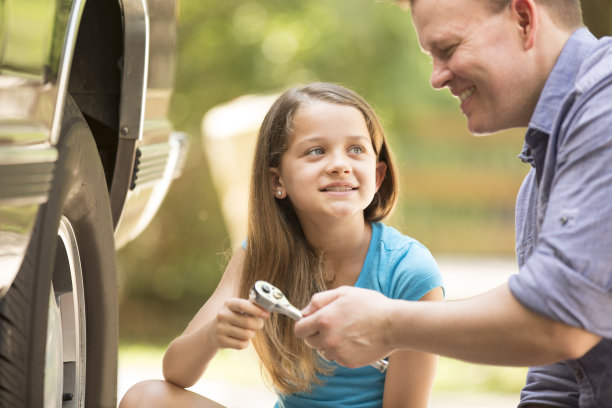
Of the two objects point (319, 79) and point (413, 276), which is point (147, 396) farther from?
point (319, 79)

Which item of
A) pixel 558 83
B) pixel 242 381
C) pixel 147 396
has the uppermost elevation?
pixel 558 83

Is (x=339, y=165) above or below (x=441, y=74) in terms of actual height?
below

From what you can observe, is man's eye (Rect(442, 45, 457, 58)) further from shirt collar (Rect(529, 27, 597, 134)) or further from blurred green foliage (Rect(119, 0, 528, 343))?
blurred green foliage (Rect(119, 0, 528, 343))

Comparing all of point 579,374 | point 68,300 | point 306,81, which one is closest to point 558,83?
point 579,374

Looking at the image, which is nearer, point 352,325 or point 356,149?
point 352,325

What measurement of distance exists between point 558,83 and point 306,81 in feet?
18.8

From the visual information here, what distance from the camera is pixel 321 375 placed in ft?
6.89

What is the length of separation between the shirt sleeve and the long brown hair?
2.58 ft

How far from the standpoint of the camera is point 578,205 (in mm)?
1402

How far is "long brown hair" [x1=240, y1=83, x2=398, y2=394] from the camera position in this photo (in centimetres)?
211

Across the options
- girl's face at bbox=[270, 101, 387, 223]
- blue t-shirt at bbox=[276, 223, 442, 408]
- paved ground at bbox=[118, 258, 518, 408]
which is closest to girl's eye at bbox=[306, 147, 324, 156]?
girl's face at bbox=[270, 101, 387, 223]

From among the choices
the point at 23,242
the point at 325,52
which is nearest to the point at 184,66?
the point at 325,52

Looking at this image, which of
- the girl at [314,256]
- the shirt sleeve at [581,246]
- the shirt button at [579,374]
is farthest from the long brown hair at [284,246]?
the shirt sleeve at [581,246]

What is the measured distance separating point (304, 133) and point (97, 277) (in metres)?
0.61
